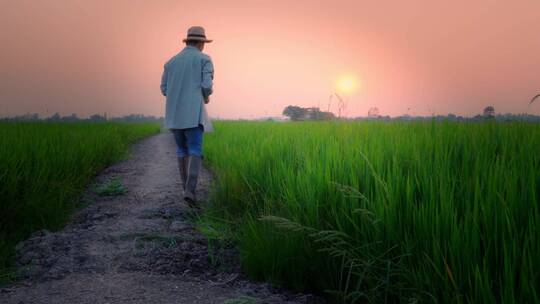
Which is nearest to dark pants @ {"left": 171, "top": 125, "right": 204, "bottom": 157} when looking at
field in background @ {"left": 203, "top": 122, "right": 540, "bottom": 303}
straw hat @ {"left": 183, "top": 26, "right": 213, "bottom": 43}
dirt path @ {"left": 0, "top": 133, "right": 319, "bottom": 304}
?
dirt path @ {"left": 0, "top": 133, "right": 319, "bottom": 304}

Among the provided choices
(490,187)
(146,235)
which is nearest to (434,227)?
(490,187)

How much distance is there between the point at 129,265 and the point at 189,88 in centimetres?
254

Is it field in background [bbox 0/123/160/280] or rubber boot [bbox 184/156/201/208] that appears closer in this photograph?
field in background [bbox 0/123/160/280]

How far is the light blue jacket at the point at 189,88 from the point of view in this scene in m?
5.02

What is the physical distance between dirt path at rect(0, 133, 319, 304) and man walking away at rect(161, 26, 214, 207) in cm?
78

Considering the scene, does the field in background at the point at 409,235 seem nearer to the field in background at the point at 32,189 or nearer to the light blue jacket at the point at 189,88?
the field in background at the point at 32,189

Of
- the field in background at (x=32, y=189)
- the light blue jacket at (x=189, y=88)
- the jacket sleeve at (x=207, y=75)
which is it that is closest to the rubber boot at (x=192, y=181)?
the light blue jacket at (x=189, y=88)

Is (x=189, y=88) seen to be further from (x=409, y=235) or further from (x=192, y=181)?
(x=409, y=235)

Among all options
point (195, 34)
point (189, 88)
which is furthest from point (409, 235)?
point (195, 34)

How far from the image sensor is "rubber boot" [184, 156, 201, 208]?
15.8 ft

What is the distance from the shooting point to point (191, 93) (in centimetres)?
506

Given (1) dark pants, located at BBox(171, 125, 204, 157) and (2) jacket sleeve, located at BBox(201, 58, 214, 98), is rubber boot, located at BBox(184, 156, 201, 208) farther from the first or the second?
(2) jacket sleeve, located at BBox(201, 58, 214, 98)

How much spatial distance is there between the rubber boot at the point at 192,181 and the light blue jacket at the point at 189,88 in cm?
41

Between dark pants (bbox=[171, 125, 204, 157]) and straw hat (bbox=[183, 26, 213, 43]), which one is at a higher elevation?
straw hat (bbox=[183, 26, 213, 43])
